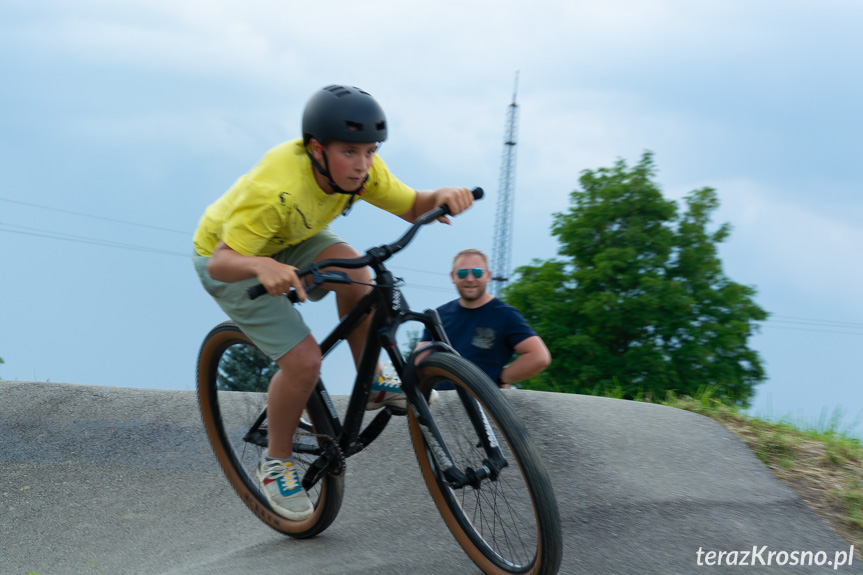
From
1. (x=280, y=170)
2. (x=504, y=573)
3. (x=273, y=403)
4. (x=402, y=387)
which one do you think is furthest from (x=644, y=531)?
(x=280, y=170)

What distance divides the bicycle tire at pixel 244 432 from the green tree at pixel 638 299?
11.3 m

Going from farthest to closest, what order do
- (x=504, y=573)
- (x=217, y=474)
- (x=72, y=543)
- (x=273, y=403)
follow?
(x=217, y=474), (x=72, y=543), (x=273, y=403), (x=504, y=573)

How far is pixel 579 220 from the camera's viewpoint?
1766 centimetres

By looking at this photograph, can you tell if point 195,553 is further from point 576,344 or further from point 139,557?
point 576,344

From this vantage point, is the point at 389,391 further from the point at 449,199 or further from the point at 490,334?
the point at 490,334

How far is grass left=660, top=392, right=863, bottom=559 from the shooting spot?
4.08 meters

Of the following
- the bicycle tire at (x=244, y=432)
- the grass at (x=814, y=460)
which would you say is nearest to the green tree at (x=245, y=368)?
the bicycle tire at (x=244, y=432)

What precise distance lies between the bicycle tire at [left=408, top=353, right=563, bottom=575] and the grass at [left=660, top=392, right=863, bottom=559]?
5.98ft

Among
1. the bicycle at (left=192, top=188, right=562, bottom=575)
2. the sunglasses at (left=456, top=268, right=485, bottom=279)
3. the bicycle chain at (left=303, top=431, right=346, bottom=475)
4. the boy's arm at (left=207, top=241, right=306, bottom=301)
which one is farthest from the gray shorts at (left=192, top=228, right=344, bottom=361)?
the sunglasses at (left=456, top=268, right=485, bottom=279)

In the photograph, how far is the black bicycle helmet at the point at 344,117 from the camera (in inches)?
121

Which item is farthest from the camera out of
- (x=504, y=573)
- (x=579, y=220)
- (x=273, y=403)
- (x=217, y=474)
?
(x=579, y=220)

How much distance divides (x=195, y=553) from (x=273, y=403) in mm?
1323

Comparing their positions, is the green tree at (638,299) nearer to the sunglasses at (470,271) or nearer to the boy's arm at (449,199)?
the sunglasses at (470,271)

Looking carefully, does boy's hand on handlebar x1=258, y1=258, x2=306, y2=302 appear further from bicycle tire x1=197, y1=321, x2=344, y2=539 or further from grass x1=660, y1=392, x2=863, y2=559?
grass x1=660, y1=392, x2=863, y2=559
